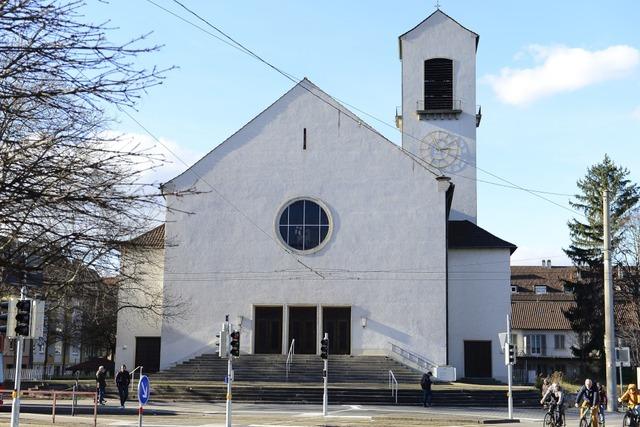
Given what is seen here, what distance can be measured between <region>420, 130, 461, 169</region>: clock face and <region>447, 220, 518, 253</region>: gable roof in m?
4.34

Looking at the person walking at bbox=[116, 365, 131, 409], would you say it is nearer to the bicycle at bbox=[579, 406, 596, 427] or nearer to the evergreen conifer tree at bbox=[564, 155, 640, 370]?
the bicycle at bbox=[579, 406, 596, 427]

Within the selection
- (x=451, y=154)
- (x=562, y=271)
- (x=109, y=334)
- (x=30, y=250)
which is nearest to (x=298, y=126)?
(x=451, y=154)

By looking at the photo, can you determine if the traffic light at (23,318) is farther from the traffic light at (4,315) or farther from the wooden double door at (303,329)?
the wooden double door at (303,329)

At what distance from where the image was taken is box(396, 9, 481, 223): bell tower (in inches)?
1917

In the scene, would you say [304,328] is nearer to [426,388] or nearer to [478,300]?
[478,300]

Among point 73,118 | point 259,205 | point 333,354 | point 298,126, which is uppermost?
point 298,126

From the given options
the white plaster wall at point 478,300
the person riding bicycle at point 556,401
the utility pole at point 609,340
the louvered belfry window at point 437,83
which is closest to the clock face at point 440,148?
the louvered belfry window at point 437,83

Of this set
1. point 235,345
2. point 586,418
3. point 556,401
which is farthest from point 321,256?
point 586,418

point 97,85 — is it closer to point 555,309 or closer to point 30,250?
point 30,250

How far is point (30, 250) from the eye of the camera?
13.8m

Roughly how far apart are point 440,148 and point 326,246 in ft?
38.2

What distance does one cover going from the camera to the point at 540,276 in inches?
3127

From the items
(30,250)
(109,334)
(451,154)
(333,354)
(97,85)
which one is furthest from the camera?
(109,334)

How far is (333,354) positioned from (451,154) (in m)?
14.9
